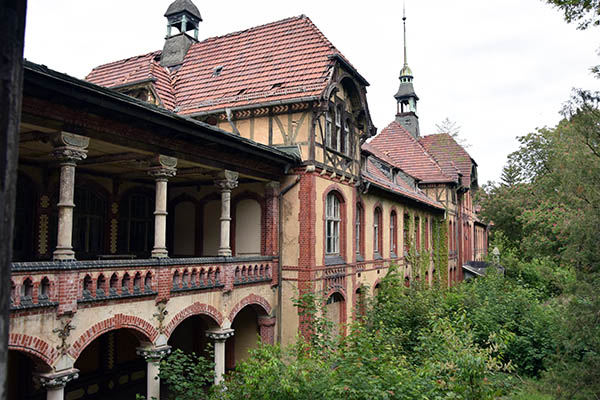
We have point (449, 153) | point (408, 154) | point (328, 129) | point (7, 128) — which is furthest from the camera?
point (449, 153)

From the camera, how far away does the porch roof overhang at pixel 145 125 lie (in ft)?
22.0

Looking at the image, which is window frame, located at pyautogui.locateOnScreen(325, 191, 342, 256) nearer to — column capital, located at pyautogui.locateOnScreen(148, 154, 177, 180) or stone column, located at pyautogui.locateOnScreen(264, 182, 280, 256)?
stone column, located at pyautogui.locateOnScreen(264, 182, 280, 256)

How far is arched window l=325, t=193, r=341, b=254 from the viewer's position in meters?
14.6

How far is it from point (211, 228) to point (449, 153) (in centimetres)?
2464

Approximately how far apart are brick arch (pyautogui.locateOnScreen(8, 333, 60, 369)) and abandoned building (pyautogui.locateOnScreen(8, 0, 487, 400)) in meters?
0.02

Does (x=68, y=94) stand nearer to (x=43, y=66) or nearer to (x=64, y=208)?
(x=43, y=66)

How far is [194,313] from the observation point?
32.3 feet

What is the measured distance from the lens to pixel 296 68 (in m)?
14.4

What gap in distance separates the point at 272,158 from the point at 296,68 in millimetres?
3890

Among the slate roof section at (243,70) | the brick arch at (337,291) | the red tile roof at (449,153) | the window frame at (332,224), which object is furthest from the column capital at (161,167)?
the red tile roof at (449,153)

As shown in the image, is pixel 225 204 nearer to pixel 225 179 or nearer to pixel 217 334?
pixel 225 179

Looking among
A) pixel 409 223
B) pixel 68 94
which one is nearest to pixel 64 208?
pixel 68 94

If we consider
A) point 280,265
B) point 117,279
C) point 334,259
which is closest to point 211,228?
point 280,265

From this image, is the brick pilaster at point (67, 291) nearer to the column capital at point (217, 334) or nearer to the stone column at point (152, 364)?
the stone column at point (152, 364)
